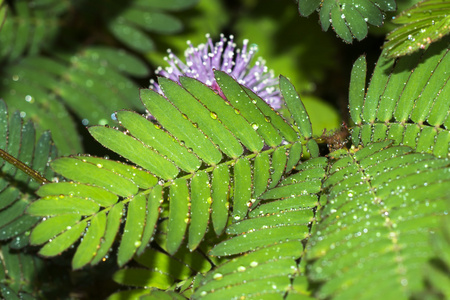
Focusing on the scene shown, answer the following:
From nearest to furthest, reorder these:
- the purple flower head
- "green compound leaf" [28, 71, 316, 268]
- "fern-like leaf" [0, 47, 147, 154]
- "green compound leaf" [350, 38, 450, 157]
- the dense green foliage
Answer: the dense green foliage → "green compound leaf" [28, 71, 316, 268] → "green compound leaf" [350, 38, 450, 157] → the purple flower head → "fern-like leaf" [0, 47, 147, 154]

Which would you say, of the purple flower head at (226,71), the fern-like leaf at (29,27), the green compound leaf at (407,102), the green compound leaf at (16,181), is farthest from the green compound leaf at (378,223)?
the fern-like leaf at (29,27)

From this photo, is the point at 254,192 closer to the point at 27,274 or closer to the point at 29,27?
the point at 27,274

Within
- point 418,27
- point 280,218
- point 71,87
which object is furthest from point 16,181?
point 418,27

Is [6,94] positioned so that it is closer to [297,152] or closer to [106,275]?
[106,275]

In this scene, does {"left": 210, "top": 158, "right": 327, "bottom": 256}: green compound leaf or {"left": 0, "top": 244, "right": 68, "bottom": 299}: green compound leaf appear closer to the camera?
{"left": 210, "top": 158, "right": 327, "bottom": 256}: green compound leaf

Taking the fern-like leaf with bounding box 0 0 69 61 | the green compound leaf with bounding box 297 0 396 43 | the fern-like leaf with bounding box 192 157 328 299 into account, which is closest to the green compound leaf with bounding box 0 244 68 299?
the fern-like leaf with bounding box 192 157 328 299

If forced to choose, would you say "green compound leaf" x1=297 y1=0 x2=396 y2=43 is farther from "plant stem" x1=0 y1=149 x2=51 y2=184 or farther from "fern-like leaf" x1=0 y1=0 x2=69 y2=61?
"fern-like leaf" x1=0 y1=0 x2=69 y2=61

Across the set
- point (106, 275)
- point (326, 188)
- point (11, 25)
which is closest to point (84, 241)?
point (106, 275)
